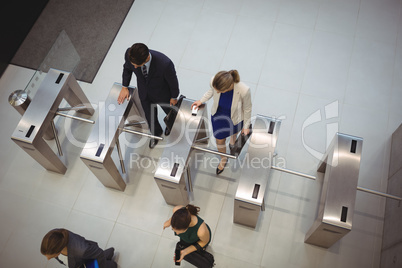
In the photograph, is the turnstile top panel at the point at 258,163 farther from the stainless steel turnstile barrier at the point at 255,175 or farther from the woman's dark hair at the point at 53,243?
the woman's dark hair at the point at 53,243

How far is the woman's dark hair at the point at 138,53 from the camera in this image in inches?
105

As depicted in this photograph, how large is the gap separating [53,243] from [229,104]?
1742mm

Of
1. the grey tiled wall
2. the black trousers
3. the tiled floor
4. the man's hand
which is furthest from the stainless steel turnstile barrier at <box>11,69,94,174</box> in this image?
the grey tiled wall

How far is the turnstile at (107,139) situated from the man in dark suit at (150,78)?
Result: 9 centimetres

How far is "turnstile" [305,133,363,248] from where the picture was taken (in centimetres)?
271

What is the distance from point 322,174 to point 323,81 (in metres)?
1.26

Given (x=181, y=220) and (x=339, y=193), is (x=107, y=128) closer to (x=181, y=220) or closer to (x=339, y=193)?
(x=181, y=220)

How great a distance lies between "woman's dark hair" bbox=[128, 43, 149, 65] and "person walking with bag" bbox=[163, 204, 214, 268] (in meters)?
1.21

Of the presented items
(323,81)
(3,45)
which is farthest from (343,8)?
(3,45)

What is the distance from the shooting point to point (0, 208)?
363cm

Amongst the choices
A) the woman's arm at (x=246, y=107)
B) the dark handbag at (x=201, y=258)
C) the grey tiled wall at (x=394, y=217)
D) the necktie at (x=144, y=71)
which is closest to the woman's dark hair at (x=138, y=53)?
the necktie at (x=144, y=71)

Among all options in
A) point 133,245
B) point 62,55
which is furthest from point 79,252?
point 62,55

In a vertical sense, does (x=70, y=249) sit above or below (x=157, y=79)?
below

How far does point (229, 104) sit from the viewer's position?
9.53 ft
